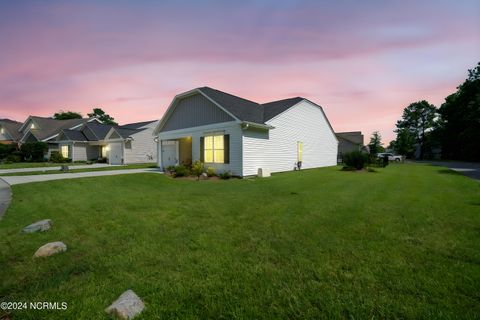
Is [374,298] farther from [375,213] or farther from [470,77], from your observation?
[470,77]

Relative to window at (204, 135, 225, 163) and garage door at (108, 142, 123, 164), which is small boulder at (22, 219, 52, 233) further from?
garage door at (108, 142, 123, 164)

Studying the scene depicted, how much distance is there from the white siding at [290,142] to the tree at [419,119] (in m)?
43.1

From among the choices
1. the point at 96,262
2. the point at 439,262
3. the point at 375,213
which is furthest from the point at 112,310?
the point at 375,213

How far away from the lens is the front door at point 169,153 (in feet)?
56.5

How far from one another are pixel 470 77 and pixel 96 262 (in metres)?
56.9

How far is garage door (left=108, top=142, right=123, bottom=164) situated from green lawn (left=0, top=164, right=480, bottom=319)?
785 inches

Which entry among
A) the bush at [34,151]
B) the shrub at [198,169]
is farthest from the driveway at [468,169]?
the bush at [34,151]

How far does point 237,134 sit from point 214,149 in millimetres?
2332

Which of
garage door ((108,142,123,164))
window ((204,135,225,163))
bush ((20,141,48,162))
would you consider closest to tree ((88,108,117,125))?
bush ((20,141,48,162))

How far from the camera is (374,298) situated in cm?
233

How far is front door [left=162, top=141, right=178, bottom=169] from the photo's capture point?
56.5 ft

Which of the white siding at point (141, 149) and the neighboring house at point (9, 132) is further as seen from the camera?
the neighboring house at point (9, 132)

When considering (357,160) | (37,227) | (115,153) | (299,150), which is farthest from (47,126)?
(357,160)

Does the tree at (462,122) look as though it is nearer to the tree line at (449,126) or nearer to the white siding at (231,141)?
the tree line at (449,126)
